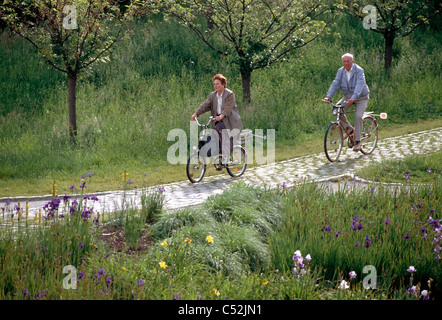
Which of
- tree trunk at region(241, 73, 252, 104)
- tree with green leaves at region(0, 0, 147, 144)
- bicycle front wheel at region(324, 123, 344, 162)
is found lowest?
bicycle front wheel at region(324, 123, 344, 162)

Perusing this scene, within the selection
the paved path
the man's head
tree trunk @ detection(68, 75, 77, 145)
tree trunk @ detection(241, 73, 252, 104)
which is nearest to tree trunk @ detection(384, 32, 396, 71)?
the paved path

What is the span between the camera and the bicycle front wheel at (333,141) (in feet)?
41.2

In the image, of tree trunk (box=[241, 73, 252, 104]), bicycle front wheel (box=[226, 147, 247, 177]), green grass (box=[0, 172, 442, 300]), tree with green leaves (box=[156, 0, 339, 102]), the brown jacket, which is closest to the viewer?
green grass (box=[0, 172, 442, 300])

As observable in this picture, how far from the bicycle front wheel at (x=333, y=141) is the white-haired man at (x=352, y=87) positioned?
0.26 meters

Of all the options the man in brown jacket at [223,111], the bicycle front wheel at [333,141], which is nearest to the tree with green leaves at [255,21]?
the bicycle front wheel at [333,141]

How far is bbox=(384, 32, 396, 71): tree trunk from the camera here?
19859 millimetres

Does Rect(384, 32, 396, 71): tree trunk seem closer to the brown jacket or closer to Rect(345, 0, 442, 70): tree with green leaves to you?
Rect(345, 0, 442, 70): tree with green leaves

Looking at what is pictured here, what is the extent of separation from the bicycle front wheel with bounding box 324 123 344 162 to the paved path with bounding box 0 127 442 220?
17cm

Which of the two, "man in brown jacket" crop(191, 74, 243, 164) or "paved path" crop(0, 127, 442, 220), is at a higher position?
"man in brown jacket" crop(191, 74, 243, 164)

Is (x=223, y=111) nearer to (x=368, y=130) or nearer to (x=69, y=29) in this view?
(x=368, y=130)

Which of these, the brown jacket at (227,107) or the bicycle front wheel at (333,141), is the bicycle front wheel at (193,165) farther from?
the bicycle front wheel at (333,141)

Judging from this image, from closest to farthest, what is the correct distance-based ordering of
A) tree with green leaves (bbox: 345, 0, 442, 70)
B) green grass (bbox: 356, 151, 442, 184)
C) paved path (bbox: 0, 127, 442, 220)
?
paved path (bbox: 0, 127, 442, 220) < green grass (bbox: 356, 151, 442, 184) < tree with green leaves (bbox: 345, 0, 442, 70)
